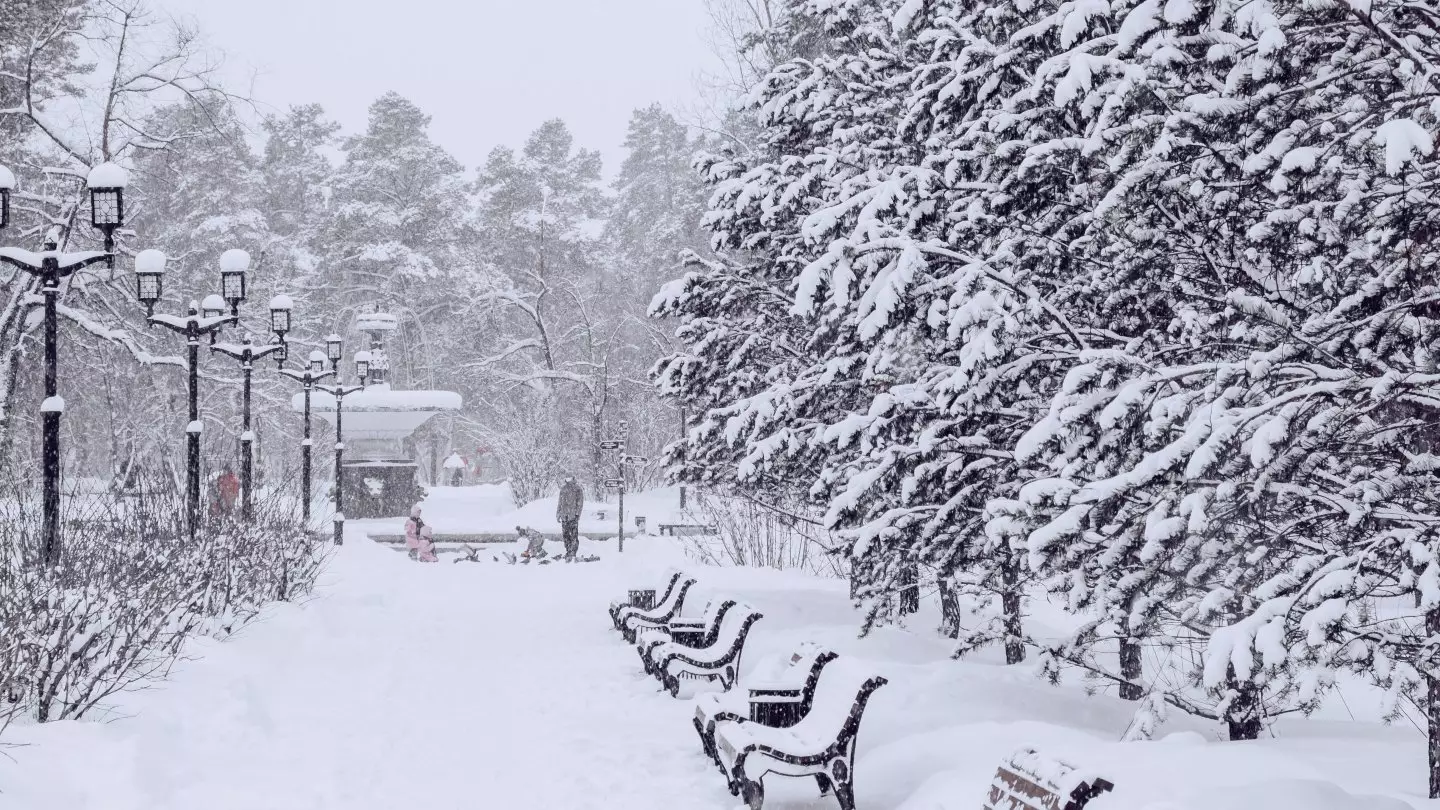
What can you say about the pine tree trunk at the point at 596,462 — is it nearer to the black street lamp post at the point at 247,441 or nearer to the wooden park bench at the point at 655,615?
the black street lamp post at the point at 247,441

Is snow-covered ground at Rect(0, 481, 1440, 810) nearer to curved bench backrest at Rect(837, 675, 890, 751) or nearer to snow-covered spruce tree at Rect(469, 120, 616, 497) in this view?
curved bench backrest at Rect(837, 675, 890, 751)

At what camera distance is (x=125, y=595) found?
7434 millimetres

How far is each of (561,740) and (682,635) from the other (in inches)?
129

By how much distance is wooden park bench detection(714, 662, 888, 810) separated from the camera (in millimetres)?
6262

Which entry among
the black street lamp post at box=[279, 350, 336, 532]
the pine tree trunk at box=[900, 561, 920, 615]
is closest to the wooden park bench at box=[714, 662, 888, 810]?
the pine tree trunk at box=[900, 561, 920, 615]

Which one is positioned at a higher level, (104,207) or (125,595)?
(104,207)

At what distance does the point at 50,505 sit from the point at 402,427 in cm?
2521

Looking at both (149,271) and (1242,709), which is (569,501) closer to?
(149,271)

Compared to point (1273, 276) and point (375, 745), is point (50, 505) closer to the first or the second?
point (375, 745)

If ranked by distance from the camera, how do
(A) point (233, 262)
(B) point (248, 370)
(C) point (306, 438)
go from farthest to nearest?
1. (C) point (306, 438)
2. (B) point (248, 370)
3. (A) point (233, 262)

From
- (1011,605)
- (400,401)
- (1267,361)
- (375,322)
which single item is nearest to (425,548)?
(400,401)

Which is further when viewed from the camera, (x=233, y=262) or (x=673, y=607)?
(x=233, y=262)

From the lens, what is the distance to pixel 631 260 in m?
60.3

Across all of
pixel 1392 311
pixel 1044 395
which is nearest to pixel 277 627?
pixel 1044 395
